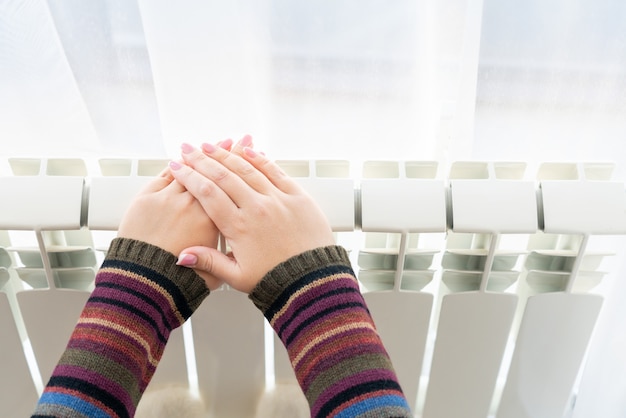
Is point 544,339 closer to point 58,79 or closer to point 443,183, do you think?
point 443,183

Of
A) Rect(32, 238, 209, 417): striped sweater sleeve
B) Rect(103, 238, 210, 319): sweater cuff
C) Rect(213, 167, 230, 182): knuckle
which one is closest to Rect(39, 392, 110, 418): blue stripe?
Rect(32, 238, 209, 417): striped sweater sleeve

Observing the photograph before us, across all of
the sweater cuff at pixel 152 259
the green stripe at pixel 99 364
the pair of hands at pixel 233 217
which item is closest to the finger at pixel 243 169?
the pair of hands at pixel 233 217

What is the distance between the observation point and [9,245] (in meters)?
0.62

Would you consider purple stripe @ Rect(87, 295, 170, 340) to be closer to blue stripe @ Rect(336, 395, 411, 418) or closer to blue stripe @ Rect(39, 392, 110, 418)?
blue stripe @ Rect(39, 392, 110, 418)

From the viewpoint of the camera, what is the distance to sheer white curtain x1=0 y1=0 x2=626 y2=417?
0.56 m

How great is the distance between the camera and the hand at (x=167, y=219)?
1.76 ft

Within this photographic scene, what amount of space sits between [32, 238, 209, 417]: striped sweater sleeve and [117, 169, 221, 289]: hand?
0.01 metres

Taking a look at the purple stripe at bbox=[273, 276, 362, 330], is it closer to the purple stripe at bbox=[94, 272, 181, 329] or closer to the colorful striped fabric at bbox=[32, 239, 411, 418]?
the colorful striped fabric at bbox=[32, 239, 411, 418]

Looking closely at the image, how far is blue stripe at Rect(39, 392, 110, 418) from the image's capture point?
0.47 meters

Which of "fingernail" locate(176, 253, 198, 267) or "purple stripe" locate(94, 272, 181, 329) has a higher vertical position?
"fingernail" locate(176, 253, 198, 267)

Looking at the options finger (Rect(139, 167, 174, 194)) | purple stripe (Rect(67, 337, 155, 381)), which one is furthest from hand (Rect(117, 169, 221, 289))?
purple stripe (Rect(67, 337, 155, 381))

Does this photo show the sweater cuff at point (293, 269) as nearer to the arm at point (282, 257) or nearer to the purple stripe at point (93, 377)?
the arm at point (282, 257)

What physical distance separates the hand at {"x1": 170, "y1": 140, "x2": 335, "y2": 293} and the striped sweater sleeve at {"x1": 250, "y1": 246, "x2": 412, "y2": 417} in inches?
0.6

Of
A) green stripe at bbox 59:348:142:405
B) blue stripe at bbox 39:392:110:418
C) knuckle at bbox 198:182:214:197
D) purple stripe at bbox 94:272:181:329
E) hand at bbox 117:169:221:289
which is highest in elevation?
knuckle at bbox 198:182:214:197
